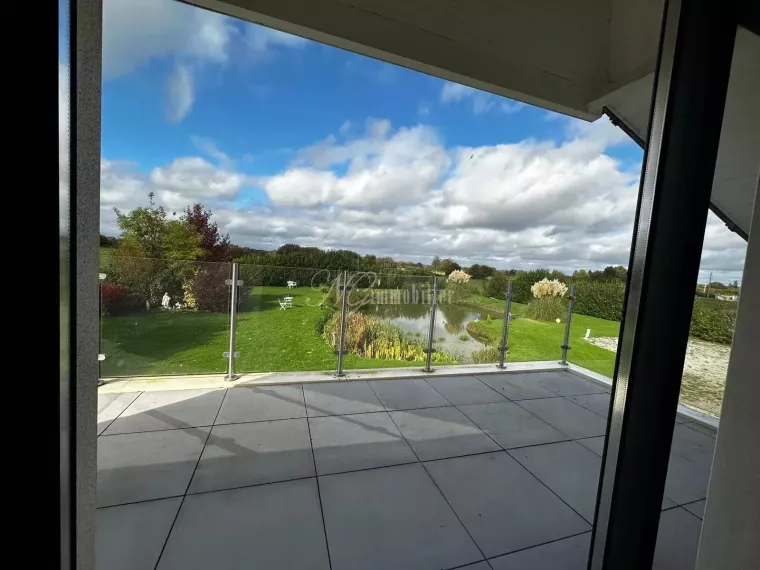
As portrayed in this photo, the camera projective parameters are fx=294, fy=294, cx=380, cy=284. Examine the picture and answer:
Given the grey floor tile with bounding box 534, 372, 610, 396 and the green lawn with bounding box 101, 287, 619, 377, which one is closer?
the green lawn with bounding box 101, 287, 619, 377

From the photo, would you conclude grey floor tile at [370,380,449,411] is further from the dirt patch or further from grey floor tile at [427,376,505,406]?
the dirt patch

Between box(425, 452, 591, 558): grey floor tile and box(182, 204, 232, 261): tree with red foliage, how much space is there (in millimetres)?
5054

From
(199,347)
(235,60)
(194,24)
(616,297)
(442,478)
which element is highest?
(235,60)

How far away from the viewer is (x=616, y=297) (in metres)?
4.14

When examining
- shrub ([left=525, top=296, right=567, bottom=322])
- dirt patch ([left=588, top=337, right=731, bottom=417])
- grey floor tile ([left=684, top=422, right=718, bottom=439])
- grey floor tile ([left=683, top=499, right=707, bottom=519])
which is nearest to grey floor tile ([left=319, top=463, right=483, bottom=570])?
dirt patch ([left=588, top=337, right=731, bottom=417])

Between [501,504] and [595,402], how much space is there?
236 cm

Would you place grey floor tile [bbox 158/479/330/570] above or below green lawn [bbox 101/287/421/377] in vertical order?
below

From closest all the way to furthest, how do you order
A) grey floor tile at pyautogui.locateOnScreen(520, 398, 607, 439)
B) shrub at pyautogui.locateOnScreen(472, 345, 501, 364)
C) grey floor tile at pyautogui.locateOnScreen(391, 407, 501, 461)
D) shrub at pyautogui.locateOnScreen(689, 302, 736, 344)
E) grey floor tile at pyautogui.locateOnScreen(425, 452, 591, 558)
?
shrub at pyautogui.locateOnScreen(689, 302, 736, 344)
grey floor tile at pyautogui.locateOnScreen(425, 452, 591, 558)
grey floor tile at pyautogui.locateOnScreen(391, 407, 501, 461)
grey floor tile at pyautogui.locateOnScreen(520, 398, 607, 439)
shrub at pyautogui.locateOnScreen(472, 345, 501, 364)

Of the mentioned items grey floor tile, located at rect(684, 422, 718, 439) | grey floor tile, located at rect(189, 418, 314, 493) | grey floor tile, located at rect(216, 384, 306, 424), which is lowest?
grey floor tile, located at rect(216, 384, 306, 424)

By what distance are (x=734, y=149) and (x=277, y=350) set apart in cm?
412

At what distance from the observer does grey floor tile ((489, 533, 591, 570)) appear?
141 centimetres

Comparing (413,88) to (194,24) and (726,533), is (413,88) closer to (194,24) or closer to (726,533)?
(194,24)

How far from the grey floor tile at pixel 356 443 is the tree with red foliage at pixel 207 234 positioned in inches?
161

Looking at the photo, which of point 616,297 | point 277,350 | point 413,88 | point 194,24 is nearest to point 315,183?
point 413,88
